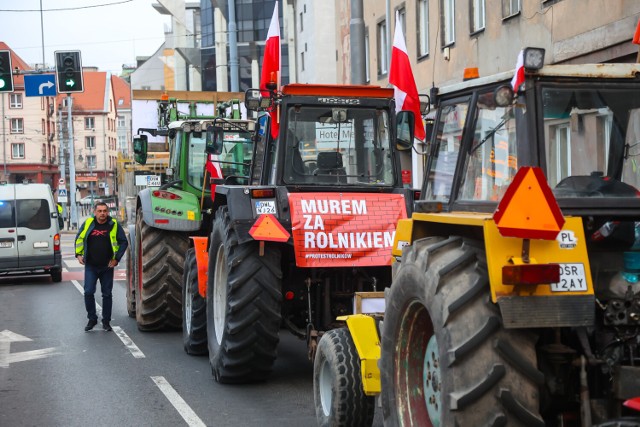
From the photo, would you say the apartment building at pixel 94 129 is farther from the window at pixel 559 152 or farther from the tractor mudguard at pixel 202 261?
the window at pixel 559 152

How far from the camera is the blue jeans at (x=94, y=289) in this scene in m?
14.1

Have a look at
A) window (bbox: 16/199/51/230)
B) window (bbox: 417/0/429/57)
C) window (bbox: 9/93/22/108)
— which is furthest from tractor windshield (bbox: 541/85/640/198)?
window (bbox: 9/93/22/108)

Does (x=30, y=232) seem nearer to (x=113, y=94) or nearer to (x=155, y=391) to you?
(x=155, y=391)

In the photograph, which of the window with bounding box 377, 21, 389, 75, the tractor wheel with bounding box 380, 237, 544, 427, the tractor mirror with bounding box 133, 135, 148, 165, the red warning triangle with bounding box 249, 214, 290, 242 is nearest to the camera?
the tractor wheel with bounding box 380, 237, 544, 427

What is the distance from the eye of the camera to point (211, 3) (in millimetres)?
67812

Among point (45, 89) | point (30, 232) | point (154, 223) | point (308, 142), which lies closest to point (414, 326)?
point (308, 142)

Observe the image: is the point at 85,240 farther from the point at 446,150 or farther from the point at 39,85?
the point at 39,85

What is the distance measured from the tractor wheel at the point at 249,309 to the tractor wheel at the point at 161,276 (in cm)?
398

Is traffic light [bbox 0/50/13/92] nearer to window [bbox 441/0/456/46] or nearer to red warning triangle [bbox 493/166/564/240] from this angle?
window [bbox 441/0/456/46]

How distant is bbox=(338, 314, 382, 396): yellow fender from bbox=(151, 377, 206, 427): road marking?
1.80m

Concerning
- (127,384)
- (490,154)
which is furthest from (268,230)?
(490,154)

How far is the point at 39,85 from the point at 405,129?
1055 inches

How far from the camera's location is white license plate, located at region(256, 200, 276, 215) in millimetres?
9133

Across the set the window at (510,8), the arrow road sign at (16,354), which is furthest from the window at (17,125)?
the arrow road sign at (16,354)
